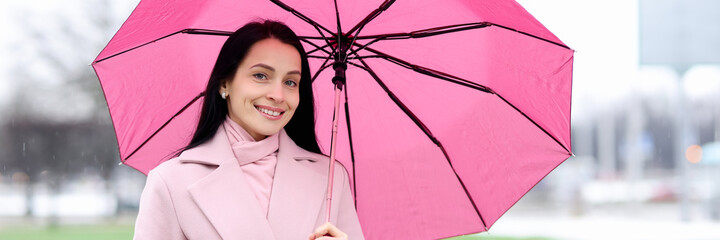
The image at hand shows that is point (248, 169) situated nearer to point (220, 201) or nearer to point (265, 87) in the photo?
point (220, 201)

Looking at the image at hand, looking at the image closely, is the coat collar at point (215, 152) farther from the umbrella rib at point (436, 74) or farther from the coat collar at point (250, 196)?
the umbrella rib at point (436, 74)

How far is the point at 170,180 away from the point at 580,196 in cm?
2442

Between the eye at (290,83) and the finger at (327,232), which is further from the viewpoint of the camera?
the eye at (290,83)

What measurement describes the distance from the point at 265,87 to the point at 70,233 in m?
13.8

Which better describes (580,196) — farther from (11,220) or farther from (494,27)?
(494,27)

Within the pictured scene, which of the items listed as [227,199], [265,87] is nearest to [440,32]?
[265,87]

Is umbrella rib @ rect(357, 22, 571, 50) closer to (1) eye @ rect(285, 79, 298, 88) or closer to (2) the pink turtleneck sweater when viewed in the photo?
(1) eye @ rect(285, 79, 298, 88)

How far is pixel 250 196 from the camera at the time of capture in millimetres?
2025

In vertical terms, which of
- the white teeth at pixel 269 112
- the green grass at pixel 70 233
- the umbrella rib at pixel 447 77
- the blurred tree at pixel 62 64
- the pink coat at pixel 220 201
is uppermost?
the blurred tree at pixel 62 64

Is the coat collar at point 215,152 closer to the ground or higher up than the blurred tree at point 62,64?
closer to the ground

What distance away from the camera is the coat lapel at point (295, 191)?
205cm

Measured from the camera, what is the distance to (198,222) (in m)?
1.98

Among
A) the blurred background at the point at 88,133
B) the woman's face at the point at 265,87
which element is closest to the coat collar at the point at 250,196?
the woman's face at the point at 265,87

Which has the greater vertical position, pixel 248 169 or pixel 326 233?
pixel 248 169
